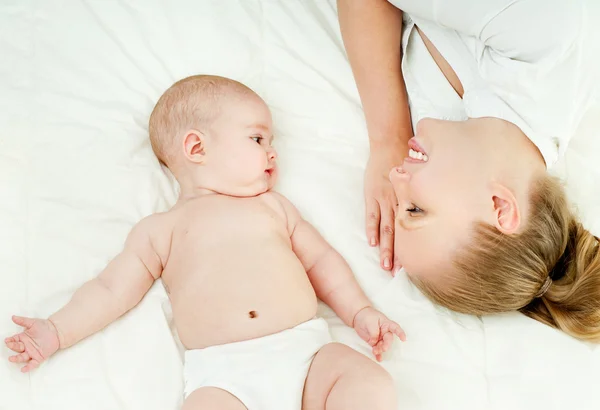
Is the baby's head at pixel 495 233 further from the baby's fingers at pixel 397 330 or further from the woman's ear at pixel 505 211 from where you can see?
the baby's fingers at pixel 397 330

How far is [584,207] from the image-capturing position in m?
1.42

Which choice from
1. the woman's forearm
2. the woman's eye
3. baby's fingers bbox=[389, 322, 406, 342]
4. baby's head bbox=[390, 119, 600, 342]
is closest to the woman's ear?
baby's head bbox=[390, 119, 600, 342]

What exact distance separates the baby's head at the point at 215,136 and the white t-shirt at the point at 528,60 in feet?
1.29

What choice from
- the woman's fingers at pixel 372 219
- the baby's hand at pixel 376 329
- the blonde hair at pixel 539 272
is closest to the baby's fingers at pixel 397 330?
the baby's hand at pixel 376 329

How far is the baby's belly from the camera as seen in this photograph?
1.19m

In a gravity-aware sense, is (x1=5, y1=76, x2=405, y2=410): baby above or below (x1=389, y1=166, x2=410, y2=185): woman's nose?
below

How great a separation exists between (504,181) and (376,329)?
352mm

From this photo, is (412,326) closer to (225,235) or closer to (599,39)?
(225,235)

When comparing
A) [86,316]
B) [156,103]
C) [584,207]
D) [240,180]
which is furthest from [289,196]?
[584,207]

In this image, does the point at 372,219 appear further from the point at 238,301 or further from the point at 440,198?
the point at 238,301

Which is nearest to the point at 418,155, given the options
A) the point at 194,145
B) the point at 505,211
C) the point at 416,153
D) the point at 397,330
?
the point at 416,153

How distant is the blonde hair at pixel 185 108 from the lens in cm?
138

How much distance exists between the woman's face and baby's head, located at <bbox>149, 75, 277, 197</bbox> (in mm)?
289

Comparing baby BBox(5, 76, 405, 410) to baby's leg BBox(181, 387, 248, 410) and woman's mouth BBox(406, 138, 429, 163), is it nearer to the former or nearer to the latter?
baby's leg BBox(181, 387, 248, 410)
